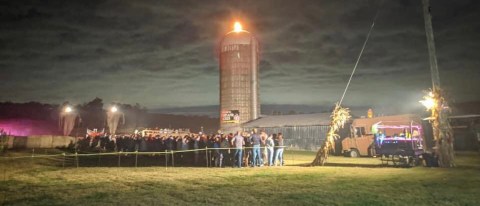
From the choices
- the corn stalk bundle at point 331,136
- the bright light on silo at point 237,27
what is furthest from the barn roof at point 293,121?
the corn stalk bundle at point 331,136

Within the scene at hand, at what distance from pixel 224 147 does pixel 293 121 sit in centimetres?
2176

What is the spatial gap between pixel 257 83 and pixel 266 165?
88.8ft

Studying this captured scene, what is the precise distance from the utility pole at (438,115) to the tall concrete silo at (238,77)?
2696 centimetres

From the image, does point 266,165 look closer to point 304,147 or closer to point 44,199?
point 44,199

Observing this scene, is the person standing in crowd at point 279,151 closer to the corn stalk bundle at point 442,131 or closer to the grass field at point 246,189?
the grass field at point 246,189

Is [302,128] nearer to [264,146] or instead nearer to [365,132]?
[365,132]

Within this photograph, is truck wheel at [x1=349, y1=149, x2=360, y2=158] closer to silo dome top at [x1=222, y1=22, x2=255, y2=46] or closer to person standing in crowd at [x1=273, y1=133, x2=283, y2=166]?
person standing in crowd at [x1=273, y1=133, x2=283, y2=166]

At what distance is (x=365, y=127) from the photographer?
28438 millimetres

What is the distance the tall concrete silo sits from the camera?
4434cm

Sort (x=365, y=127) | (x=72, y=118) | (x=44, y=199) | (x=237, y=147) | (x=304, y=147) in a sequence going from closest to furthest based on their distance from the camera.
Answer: (x=44, y=199) → (x=237, y=147) → (x=365, y=127) → (x=304, y=147) → (x=72, y=118)

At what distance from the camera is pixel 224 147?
1934 centimetres

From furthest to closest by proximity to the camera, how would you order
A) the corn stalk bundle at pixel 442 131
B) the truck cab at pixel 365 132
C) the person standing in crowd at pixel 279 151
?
the truck cab at pixel 365 132 → the person standing in crowd at pixel 279 151 → the corn stalk bundle at pixel 442 131

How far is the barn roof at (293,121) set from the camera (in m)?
36.9

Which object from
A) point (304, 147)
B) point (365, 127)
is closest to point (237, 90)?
point (304, 147)
